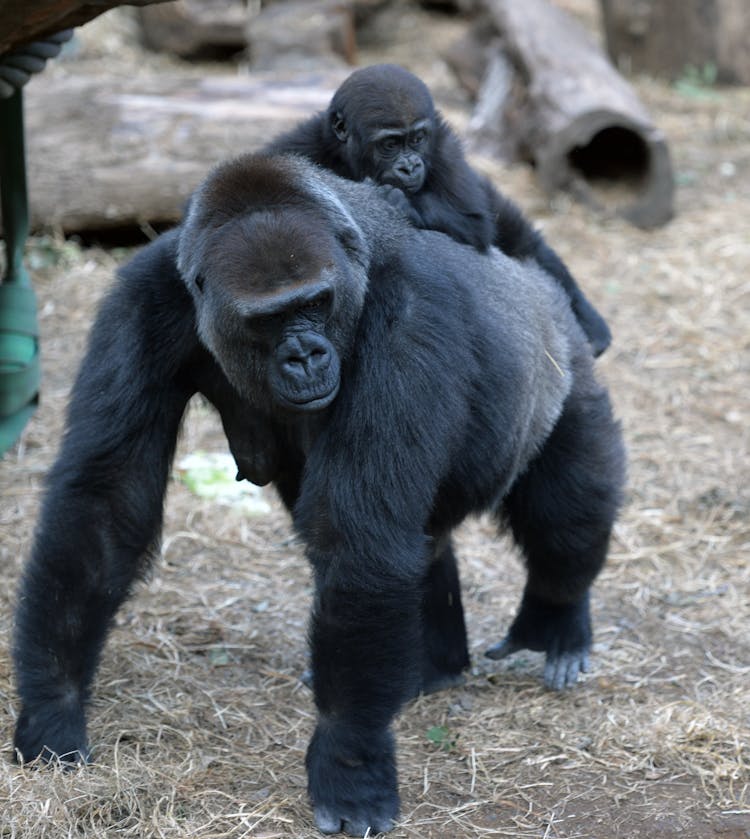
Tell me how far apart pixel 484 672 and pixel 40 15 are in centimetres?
225

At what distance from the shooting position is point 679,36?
9.56 meters

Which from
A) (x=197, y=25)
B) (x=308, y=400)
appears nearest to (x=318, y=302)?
(x=308, y=400)

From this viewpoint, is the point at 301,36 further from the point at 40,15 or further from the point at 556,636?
the point at 556,636

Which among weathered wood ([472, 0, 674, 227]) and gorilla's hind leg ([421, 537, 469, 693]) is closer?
gorilla's hind leg ([421, 537, 469, 693])

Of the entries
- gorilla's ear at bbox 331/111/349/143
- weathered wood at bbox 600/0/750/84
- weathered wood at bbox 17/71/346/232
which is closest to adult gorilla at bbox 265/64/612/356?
gorilla's ear at bbox 331/111/349/143

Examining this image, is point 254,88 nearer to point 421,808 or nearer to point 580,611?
point 580,611

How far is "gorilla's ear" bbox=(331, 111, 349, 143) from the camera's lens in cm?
360

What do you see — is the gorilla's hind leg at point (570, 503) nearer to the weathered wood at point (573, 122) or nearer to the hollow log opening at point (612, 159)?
the weathered wood at point (573, 122)

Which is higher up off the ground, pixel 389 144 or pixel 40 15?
Answer: pixel 40 15

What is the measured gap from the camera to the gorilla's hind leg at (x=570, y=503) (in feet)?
11.4

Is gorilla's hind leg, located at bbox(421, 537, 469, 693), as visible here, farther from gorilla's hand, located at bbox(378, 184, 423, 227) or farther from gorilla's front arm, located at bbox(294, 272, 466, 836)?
gorilla's hand, located at bbox(378, 184, 423, 227)

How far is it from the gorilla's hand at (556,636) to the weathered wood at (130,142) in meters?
3.40

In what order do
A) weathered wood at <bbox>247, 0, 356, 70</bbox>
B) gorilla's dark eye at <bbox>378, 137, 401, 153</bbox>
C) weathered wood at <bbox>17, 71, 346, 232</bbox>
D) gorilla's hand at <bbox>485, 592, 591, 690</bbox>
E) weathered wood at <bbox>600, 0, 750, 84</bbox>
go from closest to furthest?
gorilla's dark eye at <bbox>378, 137, 401, 153</bbox> → gorilla's hand at <bbox>485, 592, 591, 690</bbox> → weathered wood at <bbox>17, 71, 346, 232</bbox> → weathered wood at <bbox>247, 0, 356, 70</bbox> → weathered wood at <bbox>600, 0, 750, 84</bbox>

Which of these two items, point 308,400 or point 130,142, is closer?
point 308,400
